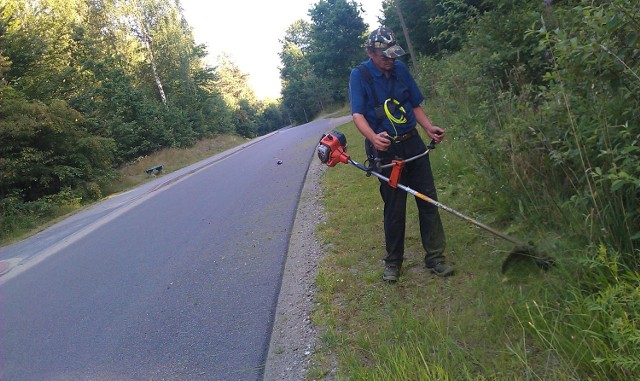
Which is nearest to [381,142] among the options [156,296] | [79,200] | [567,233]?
[567,233]

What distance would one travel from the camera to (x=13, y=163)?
1755cm

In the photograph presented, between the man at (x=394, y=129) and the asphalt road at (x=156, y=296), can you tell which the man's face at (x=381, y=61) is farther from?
the asphalt road at (x=156, y=296)

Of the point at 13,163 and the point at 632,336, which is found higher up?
the point at 13,163

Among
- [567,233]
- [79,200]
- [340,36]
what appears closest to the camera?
[567,233]

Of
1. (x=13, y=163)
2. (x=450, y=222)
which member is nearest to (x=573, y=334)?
(x=450, y=222)

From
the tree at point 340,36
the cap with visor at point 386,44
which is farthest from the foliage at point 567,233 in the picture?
the tree at point 340,36

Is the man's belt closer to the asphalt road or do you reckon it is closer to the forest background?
the forest background

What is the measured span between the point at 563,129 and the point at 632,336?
62.8 inches

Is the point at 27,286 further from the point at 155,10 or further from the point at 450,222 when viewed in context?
the point at 155,10

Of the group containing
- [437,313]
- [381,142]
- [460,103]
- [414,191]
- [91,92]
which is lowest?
[437,313]

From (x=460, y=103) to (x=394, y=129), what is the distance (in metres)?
3.64

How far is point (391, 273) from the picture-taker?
13.1 ft

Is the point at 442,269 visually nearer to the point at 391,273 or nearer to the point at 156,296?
the point at 391,273

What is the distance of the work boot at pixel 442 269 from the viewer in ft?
12.3
